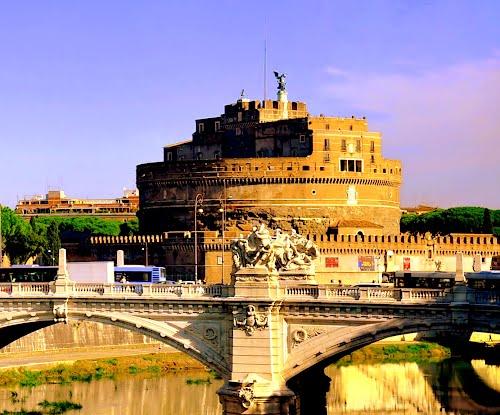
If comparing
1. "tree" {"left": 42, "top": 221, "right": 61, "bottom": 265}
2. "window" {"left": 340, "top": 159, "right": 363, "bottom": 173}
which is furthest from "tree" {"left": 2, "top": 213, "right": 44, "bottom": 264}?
"window" {"left": 340, "top": 159, "right": 363, "bottom": 173}

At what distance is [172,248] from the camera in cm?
9419

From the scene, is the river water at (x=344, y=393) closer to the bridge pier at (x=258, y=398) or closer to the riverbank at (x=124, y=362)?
the riverbank at (x=124, y=362)

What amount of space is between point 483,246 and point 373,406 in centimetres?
4215

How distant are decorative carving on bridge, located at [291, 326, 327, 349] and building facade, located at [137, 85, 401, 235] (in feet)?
181

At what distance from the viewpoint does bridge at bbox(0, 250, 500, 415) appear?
37469 millimetres

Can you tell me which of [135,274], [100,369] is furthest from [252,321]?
[100,369]

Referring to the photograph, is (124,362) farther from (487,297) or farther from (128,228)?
(128,228)

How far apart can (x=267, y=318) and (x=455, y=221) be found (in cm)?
8240

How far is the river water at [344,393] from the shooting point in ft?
182

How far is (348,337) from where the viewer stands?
38.9m

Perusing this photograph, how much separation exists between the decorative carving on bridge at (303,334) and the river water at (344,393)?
15165mm

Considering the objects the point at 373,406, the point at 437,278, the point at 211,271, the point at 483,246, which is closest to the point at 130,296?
the point at 437,278

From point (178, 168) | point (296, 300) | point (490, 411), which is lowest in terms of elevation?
point (490, 411)

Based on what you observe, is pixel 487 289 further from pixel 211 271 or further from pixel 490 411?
pixel 211 271
